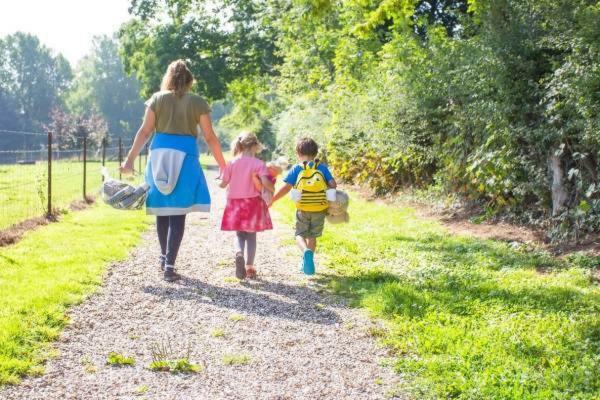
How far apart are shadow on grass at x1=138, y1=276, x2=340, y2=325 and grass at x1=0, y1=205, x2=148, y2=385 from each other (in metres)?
0.77

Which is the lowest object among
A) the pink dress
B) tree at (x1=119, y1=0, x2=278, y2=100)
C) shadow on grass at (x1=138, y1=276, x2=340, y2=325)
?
shadow on grass at (x1=138, y1=276, x2=340, y2=325)

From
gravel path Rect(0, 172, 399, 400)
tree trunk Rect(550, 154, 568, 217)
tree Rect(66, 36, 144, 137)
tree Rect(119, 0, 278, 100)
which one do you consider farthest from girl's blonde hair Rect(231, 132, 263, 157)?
tree Rect(66, 36, 144, 137)

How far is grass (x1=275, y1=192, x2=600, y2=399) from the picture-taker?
355 centimetres

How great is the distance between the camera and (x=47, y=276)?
5.85 meters

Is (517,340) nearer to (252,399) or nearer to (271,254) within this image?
(252,399)

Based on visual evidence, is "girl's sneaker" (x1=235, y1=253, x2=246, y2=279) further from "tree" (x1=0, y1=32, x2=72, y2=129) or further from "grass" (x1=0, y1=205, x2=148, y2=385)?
"tree" (x1=0, y1=32, x2=72, y2=129)

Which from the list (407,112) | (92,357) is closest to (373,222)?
(407,112)

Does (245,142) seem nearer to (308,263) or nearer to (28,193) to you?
(308,263)

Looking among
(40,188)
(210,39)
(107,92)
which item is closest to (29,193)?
(40,188)

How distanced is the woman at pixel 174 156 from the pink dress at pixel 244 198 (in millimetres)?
334

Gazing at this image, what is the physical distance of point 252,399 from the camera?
337 cm

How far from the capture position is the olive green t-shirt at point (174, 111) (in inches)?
232

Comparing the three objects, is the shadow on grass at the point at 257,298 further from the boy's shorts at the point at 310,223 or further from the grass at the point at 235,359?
the grass at the point at 235,359

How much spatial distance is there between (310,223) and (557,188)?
11.0 feet
